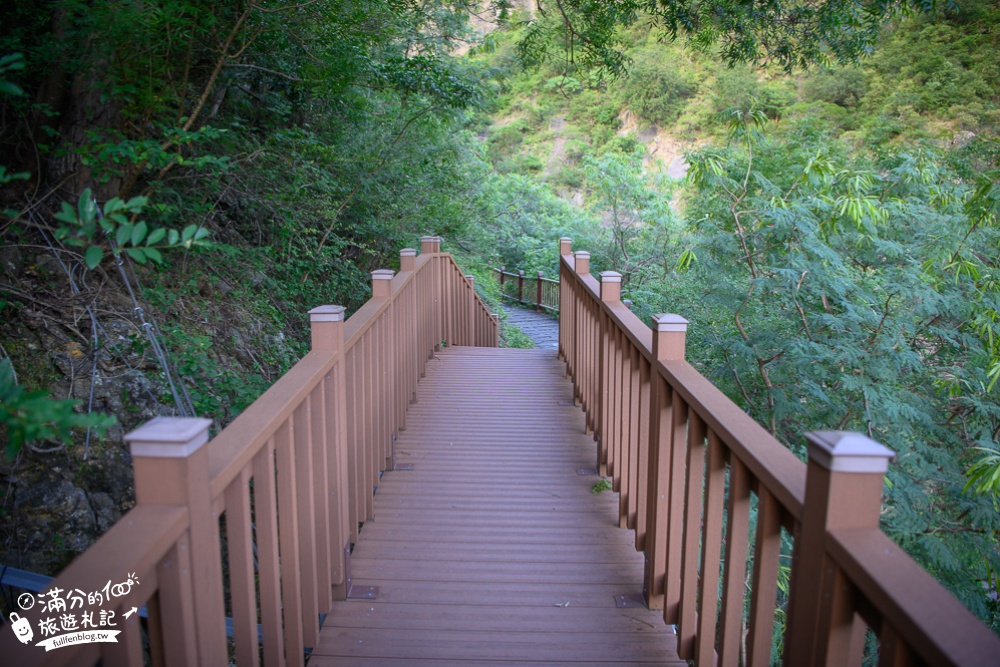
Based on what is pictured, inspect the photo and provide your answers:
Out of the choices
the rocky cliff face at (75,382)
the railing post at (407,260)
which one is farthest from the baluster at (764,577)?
the railing post at (407,260)

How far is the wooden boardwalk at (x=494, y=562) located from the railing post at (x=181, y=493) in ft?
3.48

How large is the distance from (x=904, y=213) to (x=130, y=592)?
711 cm

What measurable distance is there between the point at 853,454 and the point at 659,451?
49.5 inches

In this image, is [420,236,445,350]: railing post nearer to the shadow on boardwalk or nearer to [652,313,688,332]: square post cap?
[652,313,688,332]: square post cap

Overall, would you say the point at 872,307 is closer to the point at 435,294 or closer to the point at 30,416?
the point at 435,294

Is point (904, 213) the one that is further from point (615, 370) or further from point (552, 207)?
point (552, 207)

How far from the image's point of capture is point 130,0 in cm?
364

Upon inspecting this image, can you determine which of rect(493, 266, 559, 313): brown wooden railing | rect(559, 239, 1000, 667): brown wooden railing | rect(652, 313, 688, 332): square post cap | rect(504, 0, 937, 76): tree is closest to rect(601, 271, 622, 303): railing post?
rect(559, 239, 1000, 667): brown wooden railing

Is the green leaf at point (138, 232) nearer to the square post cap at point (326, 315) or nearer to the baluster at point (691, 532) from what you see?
the square post cap at point (326, 315)

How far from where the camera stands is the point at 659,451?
238 centimetres

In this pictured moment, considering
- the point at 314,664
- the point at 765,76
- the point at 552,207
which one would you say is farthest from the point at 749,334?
the point at 765,76

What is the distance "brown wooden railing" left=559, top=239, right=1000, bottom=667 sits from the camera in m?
1.04

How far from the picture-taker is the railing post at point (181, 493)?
1283 millimetres

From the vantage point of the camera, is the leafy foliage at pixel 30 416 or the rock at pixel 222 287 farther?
the rock at pixel 222 287
